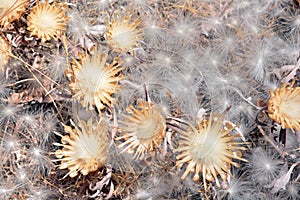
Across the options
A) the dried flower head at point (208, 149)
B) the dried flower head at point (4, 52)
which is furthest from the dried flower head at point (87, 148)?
the dried flower head at point (4, 52)

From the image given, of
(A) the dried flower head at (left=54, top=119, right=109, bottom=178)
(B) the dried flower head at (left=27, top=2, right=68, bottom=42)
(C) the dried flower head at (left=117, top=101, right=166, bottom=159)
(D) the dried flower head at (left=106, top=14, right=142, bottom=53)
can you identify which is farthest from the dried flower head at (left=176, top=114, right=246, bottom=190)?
(B) the dried flower head at (left=27, top=2, right=68, bottom=42)

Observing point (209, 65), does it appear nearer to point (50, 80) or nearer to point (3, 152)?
point (50, 80)

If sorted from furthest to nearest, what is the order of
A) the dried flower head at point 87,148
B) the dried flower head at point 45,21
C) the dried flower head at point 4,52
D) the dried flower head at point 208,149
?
1. the dried flower head at point 4,52
2. the dried flower head at point 45,21
3. the dried flower head at point 87,148
4. the dried flower head at point 208,149

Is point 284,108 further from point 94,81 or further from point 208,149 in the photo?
point 94,81

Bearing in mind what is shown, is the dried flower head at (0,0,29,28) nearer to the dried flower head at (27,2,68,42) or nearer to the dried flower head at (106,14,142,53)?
the dried flower head at (27,2,68,42)

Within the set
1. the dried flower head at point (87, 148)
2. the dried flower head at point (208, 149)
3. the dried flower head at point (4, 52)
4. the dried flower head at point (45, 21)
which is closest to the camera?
the dried flower head at point (208, 149)

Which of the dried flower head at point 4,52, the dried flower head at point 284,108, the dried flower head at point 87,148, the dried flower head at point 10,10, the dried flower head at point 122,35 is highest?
the dried flower head at point 10,10

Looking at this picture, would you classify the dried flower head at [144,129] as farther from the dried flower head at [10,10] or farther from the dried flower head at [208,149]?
the dried flower head at [10,10]
